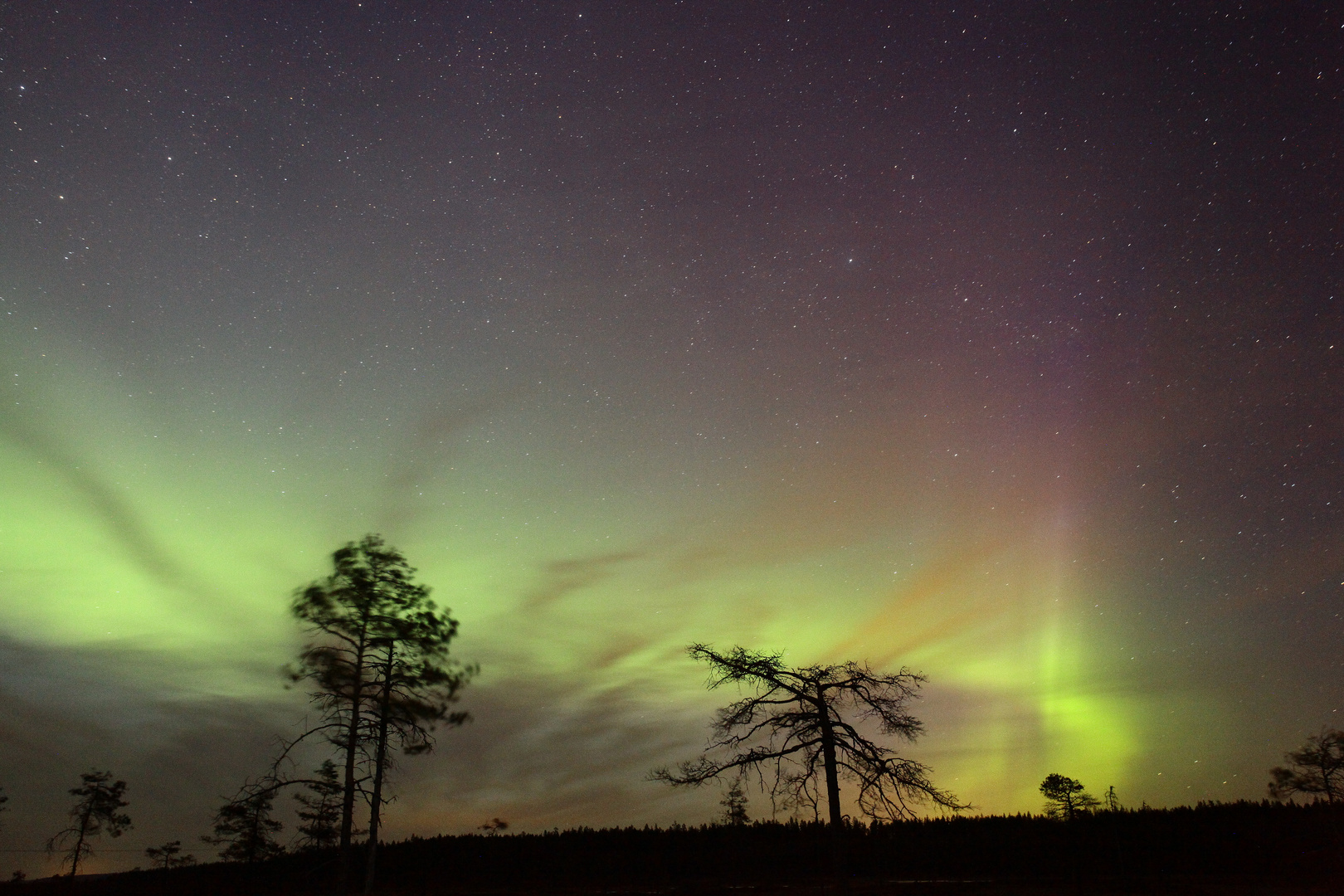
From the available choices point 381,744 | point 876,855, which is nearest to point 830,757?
point 381,744

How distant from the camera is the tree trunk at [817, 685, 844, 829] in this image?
22.3 m

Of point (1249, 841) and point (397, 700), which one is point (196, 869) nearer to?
point (397, 700)

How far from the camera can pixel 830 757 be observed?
22922mm

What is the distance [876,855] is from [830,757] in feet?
97.5

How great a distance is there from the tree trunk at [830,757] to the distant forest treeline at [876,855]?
46.5 feet

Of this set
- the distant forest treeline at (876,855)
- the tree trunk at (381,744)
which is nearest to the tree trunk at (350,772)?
the tree trunk at (381,744)

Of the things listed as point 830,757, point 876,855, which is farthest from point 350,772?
point 876,855

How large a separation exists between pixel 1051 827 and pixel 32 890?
2793 inches

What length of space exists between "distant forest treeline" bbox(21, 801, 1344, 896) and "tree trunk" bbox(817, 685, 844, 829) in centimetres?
1417

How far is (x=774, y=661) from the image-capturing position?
2320cm

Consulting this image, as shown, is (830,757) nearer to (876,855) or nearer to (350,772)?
(350,772)

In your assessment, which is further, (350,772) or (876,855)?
(876,855)

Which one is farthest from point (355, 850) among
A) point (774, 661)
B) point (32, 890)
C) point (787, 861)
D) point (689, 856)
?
point (774, 661)

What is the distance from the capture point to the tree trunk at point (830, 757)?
2228 centimetres
